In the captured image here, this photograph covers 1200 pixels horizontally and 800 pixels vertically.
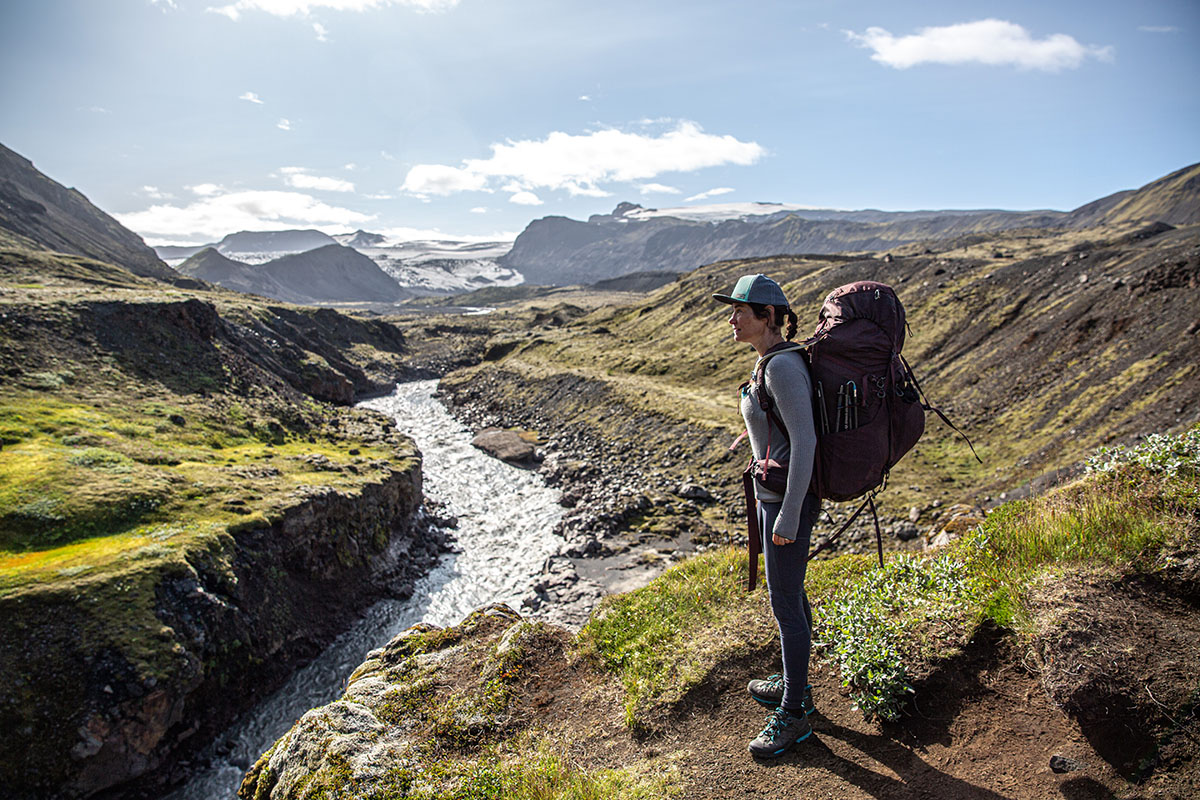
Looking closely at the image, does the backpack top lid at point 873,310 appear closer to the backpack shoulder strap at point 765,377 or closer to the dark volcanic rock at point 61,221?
the backpack shoulder strap at point 765,377

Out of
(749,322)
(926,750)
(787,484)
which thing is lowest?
(926,750)

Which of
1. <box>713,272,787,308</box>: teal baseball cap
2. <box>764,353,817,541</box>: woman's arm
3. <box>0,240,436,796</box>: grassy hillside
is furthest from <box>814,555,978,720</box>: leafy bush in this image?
<box>0,240,436,796</box>: grassy hillside

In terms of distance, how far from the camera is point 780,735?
18.3 ft

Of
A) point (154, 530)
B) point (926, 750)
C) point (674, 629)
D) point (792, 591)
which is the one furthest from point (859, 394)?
point (154, 530)

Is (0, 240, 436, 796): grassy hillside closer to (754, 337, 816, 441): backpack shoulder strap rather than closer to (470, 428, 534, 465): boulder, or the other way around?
(470, 428, 534, 465): boulder

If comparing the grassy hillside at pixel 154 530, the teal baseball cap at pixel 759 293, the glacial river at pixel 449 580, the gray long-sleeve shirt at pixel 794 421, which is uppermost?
the teal baseball cap at pixel 759 293

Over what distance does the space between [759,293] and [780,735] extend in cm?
437

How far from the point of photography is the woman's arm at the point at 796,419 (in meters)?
4.96

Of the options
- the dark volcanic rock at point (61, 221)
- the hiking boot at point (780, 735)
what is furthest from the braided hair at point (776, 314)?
the dark volcanic rock at point (61, 221)

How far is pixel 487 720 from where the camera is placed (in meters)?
7.20

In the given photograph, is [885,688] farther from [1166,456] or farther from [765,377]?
[1166,456]

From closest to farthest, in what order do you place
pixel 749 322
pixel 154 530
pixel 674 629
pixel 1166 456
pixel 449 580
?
1. pixel 749 322
2. pixel 1166 456
3. pixel 674 629
4. pixel 154 530
5. pixel 449 580

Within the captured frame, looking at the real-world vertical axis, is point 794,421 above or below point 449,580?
above

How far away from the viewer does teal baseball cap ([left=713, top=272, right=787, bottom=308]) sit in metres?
5.29
